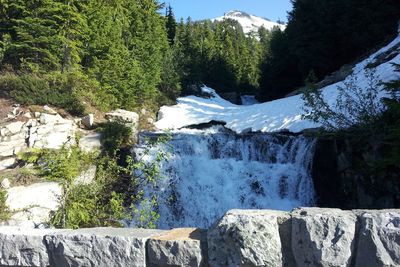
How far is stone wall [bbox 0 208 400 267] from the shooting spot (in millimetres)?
2229

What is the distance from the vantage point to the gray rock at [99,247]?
2561mm

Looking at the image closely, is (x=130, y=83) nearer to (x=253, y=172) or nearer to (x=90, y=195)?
(x=253, y=172)

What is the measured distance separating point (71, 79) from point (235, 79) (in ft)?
127

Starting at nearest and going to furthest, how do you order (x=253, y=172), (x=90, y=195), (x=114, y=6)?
(x=90, y=195), (x=253, y=172), (x=114, y=6)

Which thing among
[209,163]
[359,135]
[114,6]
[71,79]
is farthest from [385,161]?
[114,6]

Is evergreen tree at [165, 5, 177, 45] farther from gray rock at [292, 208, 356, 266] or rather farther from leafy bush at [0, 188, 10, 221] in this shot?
gray rock at [292, 208, 356, 266]

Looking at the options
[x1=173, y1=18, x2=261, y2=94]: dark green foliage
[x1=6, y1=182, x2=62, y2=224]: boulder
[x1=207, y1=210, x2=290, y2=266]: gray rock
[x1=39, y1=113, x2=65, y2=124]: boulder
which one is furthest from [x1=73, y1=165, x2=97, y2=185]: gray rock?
[x1=173, y1=18, x2=261, y2=94]: dark green foliage

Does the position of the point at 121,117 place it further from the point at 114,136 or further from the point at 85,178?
the point at 85,178

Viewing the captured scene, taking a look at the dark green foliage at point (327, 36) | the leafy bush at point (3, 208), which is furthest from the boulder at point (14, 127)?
the dark green foliage at point (327, 36)

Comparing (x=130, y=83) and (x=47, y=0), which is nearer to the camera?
(x=47, y=0)

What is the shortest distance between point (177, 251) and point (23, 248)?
106 centimetres

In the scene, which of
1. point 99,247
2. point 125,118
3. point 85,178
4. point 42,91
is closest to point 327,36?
point 125,118

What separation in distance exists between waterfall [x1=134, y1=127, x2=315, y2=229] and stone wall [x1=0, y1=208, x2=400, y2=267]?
10043mm

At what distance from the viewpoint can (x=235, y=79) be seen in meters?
54.1
